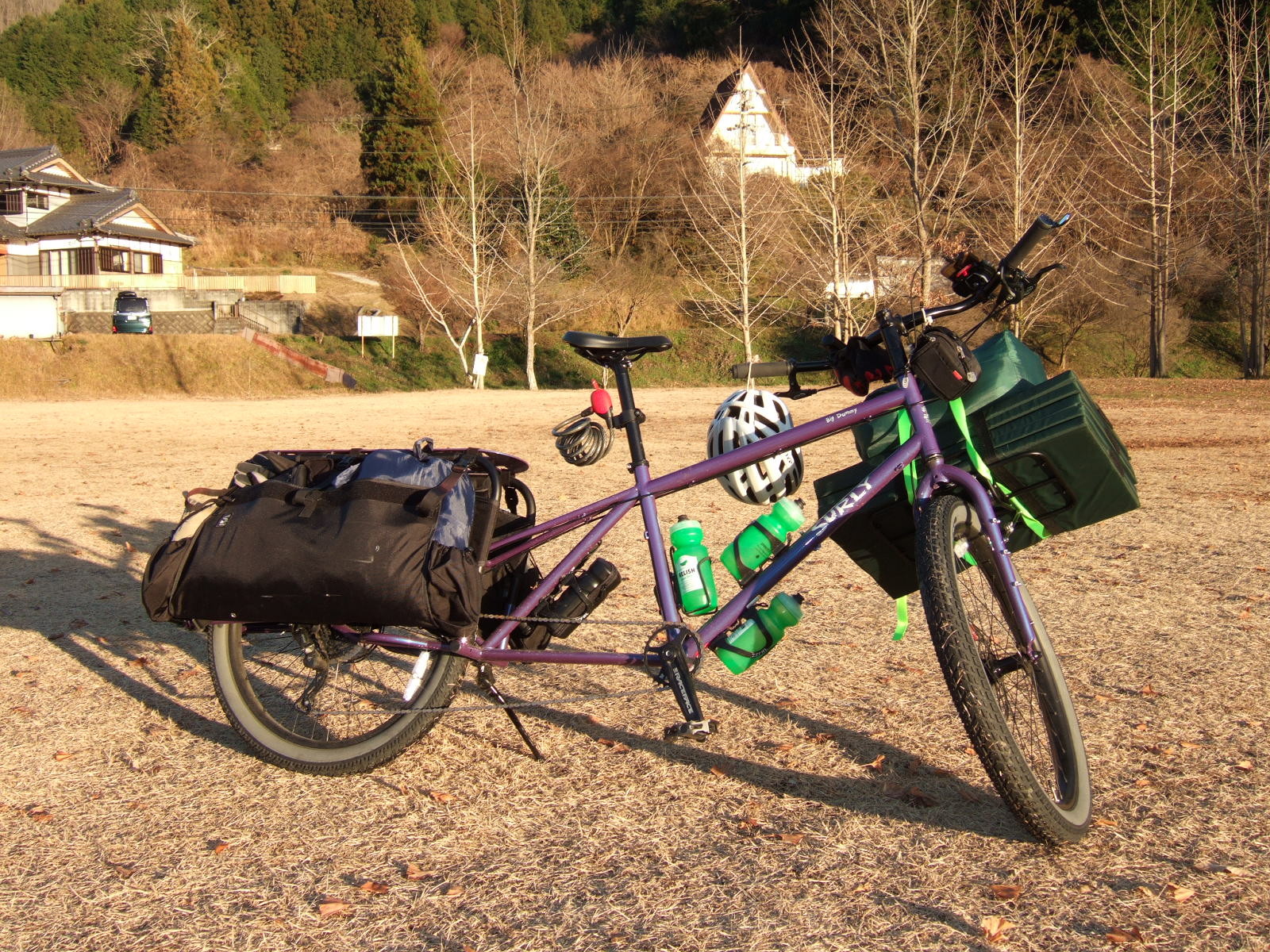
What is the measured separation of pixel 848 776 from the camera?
3.52 meters

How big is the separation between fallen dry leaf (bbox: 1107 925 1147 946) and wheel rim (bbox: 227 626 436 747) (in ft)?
6.81

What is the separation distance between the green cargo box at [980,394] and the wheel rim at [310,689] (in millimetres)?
1562

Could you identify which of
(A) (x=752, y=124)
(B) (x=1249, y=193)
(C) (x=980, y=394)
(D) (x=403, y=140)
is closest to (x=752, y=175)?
(A) (x=752, y=124)

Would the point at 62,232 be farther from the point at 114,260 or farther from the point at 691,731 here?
the point at 691,731

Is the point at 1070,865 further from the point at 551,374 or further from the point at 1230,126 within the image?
the point at 551,374

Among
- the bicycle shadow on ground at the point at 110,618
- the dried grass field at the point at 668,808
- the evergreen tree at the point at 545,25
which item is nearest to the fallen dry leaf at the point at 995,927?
the dried grass field at the point at 668,808

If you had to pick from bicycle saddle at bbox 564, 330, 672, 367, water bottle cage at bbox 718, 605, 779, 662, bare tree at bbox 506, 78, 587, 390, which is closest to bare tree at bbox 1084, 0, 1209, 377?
bare tree at bbox 506, 78, 587, 390

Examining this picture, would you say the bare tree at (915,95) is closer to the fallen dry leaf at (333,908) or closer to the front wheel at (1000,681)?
the front wheel at (1000,681)

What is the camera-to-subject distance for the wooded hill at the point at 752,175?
3162 cm

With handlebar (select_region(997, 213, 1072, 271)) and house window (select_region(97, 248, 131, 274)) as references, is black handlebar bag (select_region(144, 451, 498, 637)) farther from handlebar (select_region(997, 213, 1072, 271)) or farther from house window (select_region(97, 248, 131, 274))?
house window (select_region(97, 248, 131, 274))

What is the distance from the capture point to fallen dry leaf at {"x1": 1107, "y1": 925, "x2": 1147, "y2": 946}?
251cm

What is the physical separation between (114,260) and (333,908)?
5486cm

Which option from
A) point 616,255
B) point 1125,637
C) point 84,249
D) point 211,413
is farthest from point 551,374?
point 1125,637

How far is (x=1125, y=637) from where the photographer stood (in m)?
5.01
